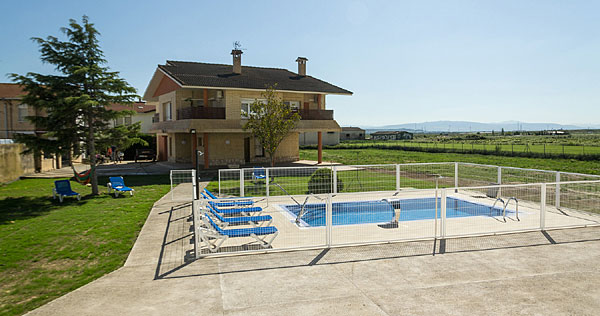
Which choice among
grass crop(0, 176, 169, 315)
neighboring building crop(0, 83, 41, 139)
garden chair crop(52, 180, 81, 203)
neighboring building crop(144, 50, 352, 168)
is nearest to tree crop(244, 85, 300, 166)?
neighboring building crop(144, 50, 352, 168)

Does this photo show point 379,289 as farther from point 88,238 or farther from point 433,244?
point 88,238

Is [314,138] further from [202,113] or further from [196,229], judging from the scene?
[196,229]

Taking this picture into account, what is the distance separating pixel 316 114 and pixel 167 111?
39.2ft

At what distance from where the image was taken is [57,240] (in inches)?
375

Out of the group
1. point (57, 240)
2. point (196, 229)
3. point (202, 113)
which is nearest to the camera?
point (196, 229)

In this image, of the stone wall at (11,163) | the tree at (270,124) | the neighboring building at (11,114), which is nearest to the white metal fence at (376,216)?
the tree at (270,124)

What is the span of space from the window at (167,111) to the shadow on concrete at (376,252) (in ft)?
83.1

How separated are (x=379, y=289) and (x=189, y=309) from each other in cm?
299

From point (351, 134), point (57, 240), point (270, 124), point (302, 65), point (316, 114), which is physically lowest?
point (57, 240)

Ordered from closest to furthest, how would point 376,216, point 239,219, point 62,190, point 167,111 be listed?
point 239,219 → point 376,216 → point 62,190 → point 167,111

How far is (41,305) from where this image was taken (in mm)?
6125

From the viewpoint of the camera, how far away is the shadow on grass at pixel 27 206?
12.1 meters

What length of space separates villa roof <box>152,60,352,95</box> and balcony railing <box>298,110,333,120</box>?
1.55 metres

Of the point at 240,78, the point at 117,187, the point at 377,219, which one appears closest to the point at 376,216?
the point at 377,219
